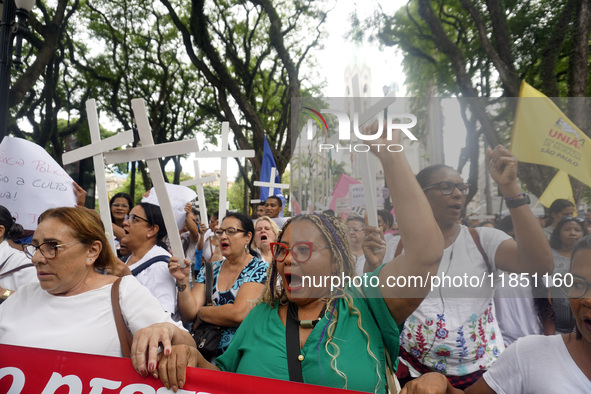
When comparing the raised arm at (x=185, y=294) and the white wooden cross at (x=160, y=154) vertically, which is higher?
the white wooden cross at (x=160, y=154)

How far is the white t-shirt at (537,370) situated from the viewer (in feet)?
4.48

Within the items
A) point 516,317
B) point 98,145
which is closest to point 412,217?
point 516,317

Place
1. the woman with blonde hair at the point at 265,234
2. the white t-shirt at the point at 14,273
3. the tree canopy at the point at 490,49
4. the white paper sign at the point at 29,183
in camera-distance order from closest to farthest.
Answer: the tree canopy at the point at 490,49 < the white t-shirt at the point at 14,273 < the white paper sign at the point at 29,183 < the woman with blonde hair at the point at 265,234

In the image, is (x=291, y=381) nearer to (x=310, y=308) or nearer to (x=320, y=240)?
(x=310, y=308)

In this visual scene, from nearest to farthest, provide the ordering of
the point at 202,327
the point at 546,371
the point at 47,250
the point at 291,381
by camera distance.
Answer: the point at 546,371 → the point at 291,381 → the point at 47,250 → the point at 202,327

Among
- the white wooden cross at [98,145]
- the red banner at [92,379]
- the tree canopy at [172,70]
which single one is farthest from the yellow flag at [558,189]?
the tree canopy at [172,70]

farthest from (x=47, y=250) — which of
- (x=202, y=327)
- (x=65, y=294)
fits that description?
(x=202, y=327)

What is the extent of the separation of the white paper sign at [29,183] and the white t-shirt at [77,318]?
1.34 meters

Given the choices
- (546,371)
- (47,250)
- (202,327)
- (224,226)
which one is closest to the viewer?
(546,371)

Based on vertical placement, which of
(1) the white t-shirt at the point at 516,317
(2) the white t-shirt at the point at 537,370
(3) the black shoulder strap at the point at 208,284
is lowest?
(1) the white t-shirt at the point at 516,317

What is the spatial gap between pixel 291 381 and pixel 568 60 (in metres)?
5.23

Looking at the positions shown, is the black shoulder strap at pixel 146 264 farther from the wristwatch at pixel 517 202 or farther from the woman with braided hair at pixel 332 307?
the wristwatch at pixel 517 202

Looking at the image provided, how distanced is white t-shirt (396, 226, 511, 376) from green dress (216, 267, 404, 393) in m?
0.25

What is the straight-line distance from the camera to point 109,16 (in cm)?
1325
